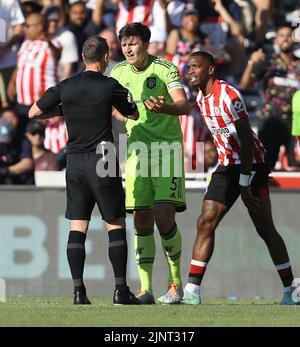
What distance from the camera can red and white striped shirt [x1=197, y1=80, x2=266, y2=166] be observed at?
10.6 meters

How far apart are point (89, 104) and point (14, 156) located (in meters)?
5.29

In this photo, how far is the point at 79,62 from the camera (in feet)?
56.7

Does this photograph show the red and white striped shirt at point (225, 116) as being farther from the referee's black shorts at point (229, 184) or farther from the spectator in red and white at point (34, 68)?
the spectator in red and white at point (34, 68)

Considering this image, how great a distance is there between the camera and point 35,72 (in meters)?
16.7

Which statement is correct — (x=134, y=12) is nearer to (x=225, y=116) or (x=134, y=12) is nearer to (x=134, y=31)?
(x=134, y=31)

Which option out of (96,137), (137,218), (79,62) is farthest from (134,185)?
(79,62)

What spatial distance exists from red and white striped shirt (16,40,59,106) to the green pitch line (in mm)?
6685

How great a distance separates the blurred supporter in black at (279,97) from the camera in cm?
1550

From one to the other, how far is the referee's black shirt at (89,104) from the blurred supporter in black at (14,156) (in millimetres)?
4780

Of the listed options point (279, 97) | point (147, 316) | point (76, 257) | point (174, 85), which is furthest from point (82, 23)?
point (147, 316)

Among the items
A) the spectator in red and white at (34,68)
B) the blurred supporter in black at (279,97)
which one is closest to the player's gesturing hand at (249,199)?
the blurred supporter in black at (279,97)

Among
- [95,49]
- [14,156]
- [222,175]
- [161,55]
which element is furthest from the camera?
[161,55]

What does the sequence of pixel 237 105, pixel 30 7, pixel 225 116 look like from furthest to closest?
pixel 30 7
pixel 225 116
pixel 237 105

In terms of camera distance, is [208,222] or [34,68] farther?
[34,68]
